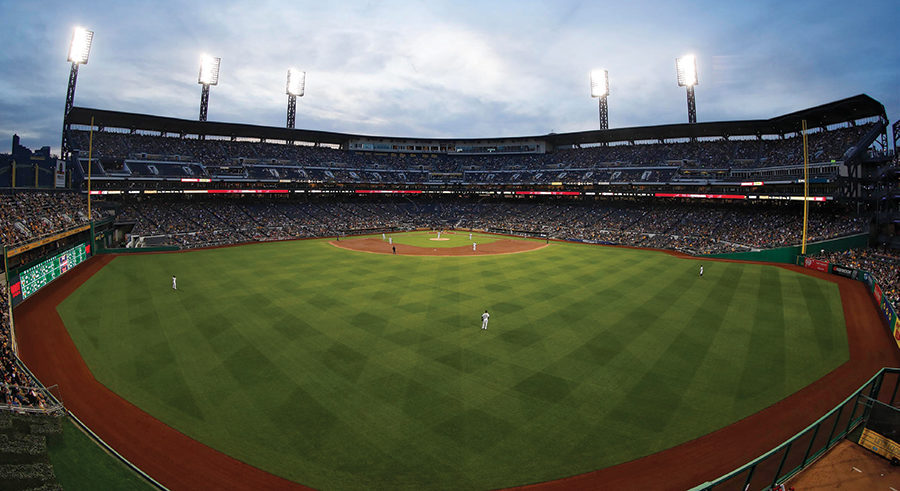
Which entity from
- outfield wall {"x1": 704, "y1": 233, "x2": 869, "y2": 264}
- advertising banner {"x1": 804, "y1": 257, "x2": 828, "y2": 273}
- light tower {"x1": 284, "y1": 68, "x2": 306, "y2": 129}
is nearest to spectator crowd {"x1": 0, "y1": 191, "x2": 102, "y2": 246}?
light tower {"x1": 284, "y1": 68, "x2": 306, "y2": 129}

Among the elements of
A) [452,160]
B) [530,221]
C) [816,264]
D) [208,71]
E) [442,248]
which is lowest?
[816,264]

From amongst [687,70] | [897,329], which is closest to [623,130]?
[687,70]

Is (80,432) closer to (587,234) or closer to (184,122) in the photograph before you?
(587,234)

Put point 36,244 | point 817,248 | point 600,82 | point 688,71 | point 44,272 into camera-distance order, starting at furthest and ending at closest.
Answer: point 600,82
point 688,71
point 817,248
point 44,272
point 36,244

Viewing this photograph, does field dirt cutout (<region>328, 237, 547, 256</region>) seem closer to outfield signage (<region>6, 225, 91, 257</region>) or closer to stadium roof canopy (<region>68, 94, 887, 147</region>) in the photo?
outfield signage (<region>6, 225, 91, 257</region>)

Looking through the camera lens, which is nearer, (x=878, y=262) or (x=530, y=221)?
(x=878, y=262)

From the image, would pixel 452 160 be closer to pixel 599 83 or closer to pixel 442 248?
pixel 599 83

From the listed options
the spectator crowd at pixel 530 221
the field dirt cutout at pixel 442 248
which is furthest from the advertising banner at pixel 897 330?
the field dirt cutout at pixel 442 248
